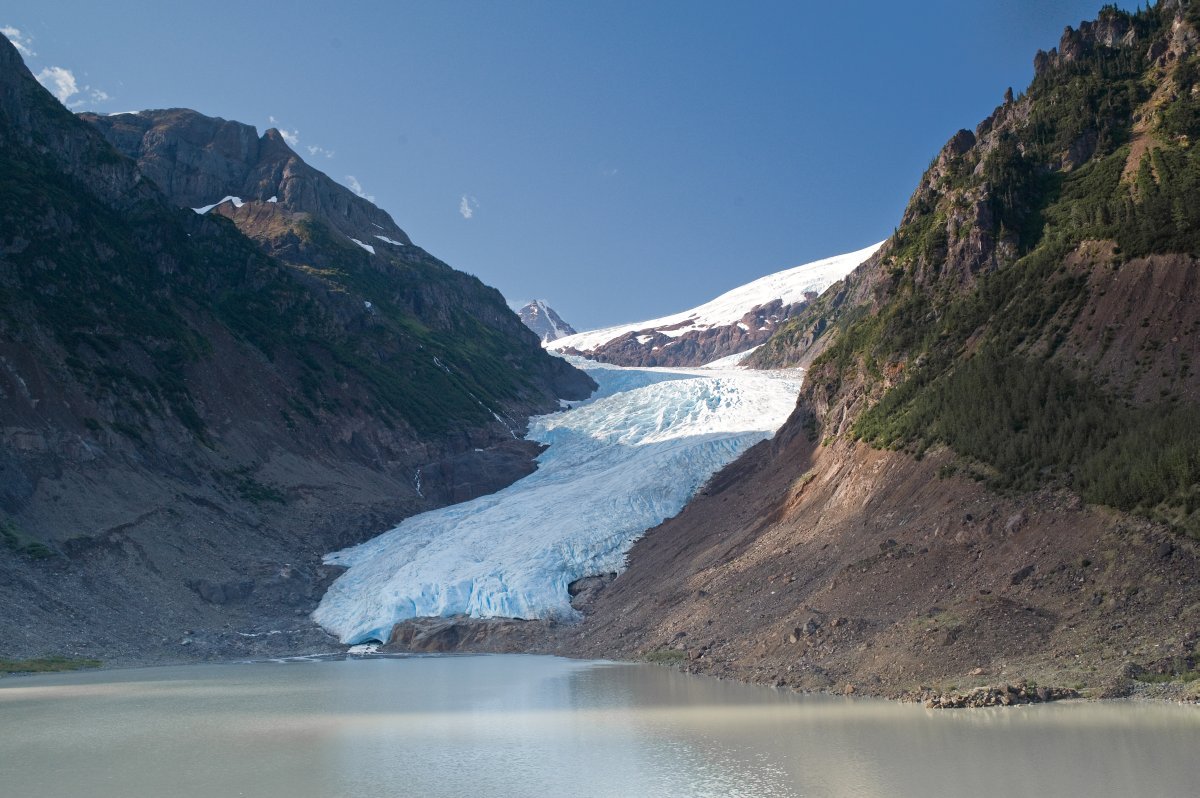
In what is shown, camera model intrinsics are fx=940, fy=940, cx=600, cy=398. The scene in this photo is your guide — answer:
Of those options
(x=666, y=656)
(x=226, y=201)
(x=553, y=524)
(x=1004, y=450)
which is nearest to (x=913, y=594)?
(x=1004, y=450)

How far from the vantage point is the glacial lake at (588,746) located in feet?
53.5

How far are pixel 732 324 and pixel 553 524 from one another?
392 feet

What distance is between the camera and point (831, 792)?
15.6 metres

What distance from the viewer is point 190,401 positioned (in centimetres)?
5969

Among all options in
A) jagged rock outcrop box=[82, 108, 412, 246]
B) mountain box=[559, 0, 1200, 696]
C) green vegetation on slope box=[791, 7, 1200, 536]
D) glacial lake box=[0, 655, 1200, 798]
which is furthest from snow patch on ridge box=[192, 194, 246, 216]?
glacial lake box=[0, 655, 1200, 798]

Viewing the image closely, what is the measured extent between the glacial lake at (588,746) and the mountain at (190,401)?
1559 cm

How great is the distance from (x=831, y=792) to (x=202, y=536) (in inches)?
1653

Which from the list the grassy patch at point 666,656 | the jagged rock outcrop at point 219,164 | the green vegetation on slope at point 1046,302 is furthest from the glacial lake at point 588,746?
the jagged rock outcrop at point 219,164

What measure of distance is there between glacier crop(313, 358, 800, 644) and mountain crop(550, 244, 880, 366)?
87.2 meters

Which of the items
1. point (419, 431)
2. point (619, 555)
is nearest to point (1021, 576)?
point (619, 555)

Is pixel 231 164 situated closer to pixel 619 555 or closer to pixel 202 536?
pixel 202 536

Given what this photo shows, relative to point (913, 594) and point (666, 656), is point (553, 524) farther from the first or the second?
point (913, 594)

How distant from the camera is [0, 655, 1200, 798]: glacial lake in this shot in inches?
642

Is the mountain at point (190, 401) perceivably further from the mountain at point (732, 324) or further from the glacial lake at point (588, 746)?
the mountain at point (732, 324)
